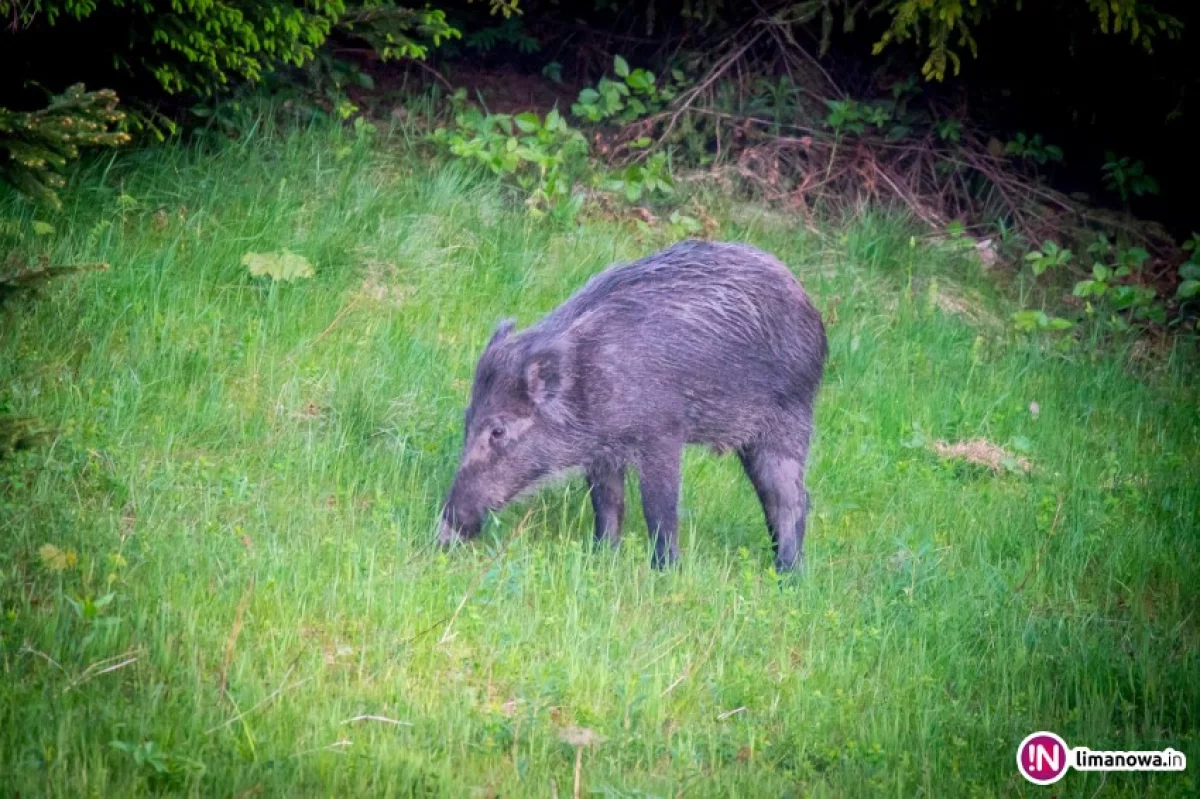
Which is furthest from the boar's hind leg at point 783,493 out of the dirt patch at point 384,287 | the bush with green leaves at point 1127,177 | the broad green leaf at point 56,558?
the bush with green leaves at point 1127,177

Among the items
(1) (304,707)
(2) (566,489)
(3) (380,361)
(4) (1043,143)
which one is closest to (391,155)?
(3) (380,361)

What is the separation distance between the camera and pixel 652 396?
6.33 metres

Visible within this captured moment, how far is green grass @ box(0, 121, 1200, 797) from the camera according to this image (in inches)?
171

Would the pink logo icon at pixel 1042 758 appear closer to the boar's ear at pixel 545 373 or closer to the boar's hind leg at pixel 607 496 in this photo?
the boar's hind leg at pixel 607 496

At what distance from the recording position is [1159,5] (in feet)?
30.8

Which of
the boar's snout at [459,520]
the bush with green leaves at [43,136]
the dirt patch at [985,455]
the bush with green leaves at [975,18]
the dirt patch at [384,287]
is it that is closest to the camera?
the bush with green leaves at [43,136]

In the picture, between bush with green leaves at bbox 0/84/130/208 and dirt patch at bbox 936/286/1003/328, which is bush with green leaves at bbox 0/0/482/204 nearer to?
bush with green leaves at bbox 0/84/130/208

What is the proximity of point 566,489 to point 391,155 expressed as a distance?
11.4ft

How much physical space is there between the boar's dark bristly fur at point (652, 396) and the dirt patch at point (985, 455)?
52.5 inches

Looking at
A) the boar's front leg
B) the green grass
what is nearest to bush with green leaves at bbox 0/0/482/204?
the green grass

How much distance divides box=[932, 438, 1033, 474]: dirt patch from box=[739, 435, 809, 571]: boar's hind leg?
1373 millimetres

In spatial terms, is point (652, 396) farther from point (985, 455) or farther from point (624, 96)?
point (624, 96)

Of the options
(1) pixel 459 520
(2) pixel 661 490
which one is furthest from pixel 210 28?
(2) pixel 661 490

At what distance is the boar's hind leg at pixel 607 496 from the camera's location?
21.1 ft
